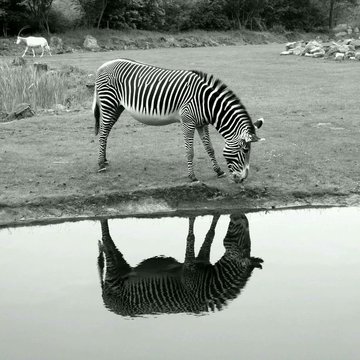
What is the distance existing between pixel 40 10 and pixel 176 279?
38031mm

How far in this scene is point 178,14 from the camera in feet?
172

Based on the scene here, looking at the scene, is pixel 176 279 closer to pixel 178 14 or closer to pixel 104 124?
pixel 104 124

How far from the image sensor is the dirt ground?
1088 cm

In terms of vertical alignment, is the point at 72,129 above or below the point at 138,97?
below

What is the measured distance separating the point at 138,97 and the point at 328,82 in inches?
516

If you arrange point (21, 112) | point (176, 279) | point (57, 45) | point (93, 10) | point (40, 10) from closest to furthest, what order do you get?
point (176, 279) < point (21, 112) < point (57, 45) < point (40, 10) < point (93, 10)

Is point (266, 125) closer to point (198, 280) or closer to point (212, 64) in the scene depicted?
point (198, 280)

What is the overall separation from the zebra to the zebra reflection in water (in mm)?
1930

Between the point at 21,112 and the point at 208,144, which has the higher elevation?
the point at 208,144

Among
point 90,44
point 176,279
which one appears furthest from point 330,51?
point 176,279

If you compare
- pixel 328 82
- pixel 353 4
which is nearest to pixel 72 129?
pixel 328 82

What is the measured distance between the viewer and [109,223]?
10.3m

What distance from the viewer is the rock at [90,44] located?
135 ft

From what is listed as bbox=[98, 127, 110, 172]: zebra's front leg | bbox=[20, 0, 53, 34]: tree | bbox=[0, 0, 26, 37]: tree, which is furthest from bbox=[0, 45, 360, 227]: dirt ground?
bbox=[0, 0, 26, 37]: tree
